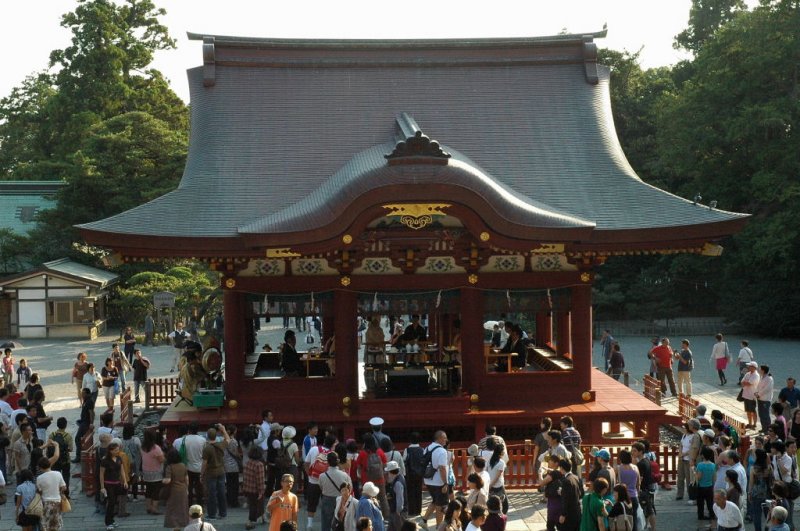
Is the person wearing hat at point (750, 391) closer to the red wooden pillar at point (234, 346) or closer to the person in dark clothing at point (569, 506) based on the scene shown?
the person in dark clothing at point (569, 506)

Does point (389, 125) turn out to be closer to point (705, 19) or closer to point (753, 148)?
point (753, 148)

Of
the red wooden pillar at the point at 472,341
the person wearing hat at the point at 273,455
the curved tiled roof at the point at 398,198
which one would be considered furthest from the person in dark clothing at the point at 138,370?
the person wearing hat at the point at 273,455

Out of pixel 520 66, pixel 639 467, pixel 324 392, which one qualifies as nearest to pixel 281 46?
pixel 520 66

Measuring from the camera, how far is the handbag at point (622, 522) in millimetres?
11039

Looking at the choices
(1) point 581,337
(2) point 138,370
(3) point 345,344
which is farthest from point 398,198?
(2) point 138,370

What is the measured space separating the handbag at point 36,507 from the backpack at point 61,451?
214 cm

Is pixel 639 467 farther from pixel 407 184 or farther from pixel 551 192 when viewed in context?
pixel 551 192

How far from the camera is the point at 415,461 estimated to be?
557 inches

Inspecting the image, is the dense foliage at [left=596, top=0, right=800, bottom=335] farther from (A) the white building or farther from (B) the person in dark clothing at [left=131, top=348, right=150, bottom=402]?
(B) the person in dark clothing at [left=131, top=348, right=150, bottom=402]

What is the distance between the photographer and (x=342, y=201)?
55.5 feet

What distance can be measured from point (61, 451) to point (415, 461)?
5972mm

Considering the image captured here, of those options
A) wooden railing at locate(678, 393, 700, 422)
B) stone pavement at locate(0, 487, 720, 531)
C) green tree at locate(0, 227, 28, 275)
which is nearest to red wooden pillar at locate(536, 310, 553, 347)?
wooden railing at locate(678, 393, 700, 422)

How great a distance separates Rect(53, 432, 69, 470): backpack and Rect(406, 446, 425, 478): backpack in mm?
5755

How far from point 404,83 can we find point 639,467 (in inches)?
490
